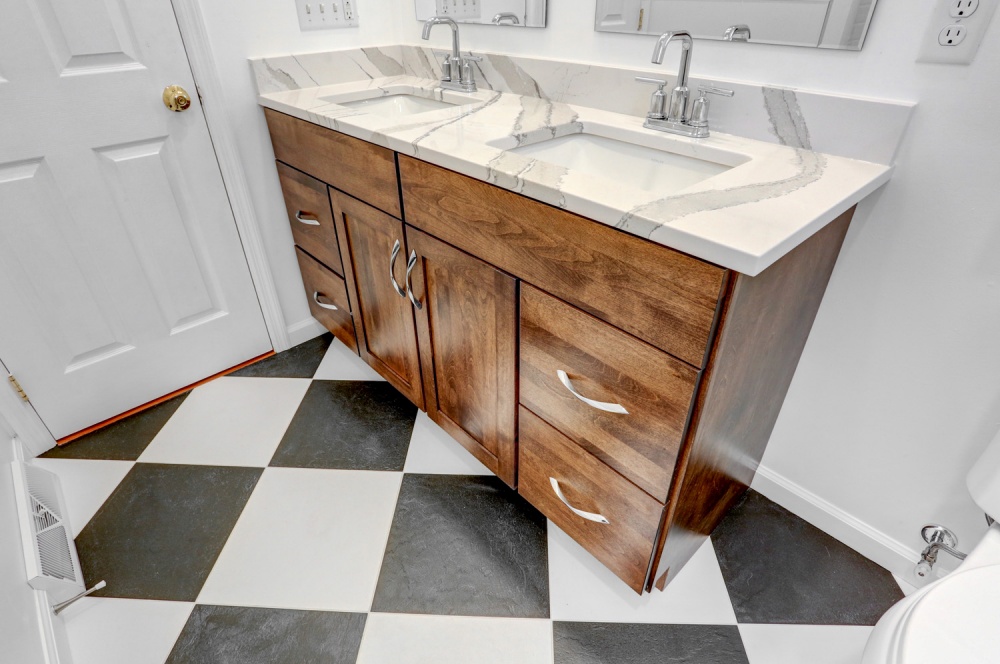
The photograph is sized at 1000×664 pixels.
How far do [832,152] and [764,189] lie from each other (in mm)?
264

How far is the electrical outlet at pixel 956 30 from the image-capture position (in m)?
0.76

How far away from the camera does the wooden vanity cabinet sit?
757 millimetres

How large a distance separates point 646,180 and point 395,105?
0.91 meters

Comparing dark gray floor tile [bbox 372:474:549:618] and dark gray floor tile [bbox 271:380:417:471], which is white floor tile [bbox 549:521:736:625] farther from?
dark gray floor tile [bbox 271:380:417:471]

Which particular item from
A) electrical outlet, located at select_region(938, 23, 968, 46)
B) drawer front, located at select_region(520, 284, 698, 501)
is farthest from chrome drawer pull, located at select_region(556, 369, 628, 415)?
electrical outlet, located at select_region(938, 23, 968, 46)

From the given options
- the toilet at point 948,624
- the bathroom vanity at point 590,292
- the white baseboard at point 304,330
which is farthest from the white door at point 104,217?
the toilet at point 948,624

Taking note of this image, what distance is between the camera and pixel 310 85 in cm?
160

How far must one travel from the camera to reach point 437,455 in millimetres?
1448

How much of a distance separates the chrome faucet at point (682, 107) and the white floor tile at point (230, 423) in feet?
4.21

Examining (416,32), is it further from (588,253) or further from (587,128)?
(588,253)

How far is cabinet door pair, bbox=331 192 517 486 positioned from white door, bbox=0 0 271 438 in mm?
491

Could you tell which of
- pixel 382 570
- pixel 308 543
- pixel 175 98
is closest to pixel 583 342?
pixel 382 570

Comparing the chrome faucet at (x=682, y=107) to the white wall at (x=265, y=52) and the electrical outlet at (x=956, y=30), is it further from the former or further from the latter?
the white wall at (x=265, y=52)

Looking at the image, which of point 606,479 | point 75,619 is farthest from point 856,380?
point 75,619
